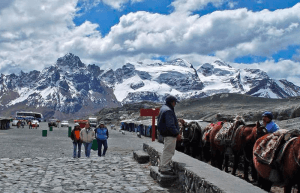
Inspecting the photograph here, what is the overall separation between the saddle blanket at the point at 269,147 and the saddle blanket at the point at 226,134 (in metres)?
3.39

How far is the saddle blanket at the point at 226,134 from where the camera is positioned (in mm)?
11165

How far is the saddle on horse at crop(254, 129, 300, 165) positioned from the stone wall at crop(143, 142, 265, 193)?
0.65m

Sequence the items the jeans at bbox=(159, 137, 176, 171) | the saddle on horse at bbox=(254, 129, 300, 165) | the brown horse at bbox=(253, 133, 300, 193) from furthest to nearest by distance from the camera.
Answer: the jeans at bbox=(159, 137, 176, 171)
the saddle on horse at bbox=(254, 129, 300, 165)
the brown horse at bbox=(253, 133, 300, 193)

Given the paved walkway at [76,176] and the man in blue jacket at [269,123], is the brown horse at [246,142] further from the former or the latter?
the paved walkway at [76,176]

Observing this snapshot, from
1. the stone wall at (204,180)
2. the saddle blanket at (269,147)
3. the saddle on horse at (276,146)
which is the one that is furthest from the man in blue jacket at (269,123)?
the stone wall at (204,180)

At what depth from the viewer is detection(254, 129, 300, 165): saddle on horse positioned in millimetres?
6813

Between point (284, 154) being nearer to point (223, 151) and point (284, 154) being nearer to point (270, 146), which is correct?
point (270, 146)

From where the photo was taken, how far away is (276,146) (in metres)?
6.93

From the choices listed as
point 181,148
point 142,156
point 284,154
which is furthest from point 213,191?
point 181,148

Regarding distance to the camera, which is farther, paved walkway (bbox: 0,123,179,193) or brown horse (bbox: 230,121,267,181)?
brown horse (bbox: 230,121,267,181)

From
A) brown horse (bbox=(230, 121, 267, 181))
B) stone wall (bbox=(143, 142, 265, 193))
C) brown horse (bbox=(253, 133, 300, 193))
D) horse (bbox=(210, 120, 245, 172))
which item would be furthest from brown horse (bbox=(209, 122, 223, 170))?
brown horse (bbox=(253, 133, 300, 193))

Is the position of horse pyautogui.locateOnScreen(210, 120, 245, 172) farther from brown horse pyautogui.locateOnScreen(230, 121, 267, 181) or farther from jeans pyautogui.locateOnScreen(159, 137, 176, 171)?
jeans pyautogui.locateOnScreen(159, 137, 176, 171)

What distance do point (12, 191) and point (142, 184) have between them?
2.91 meters

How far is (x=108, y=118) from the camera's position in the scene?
571ft
